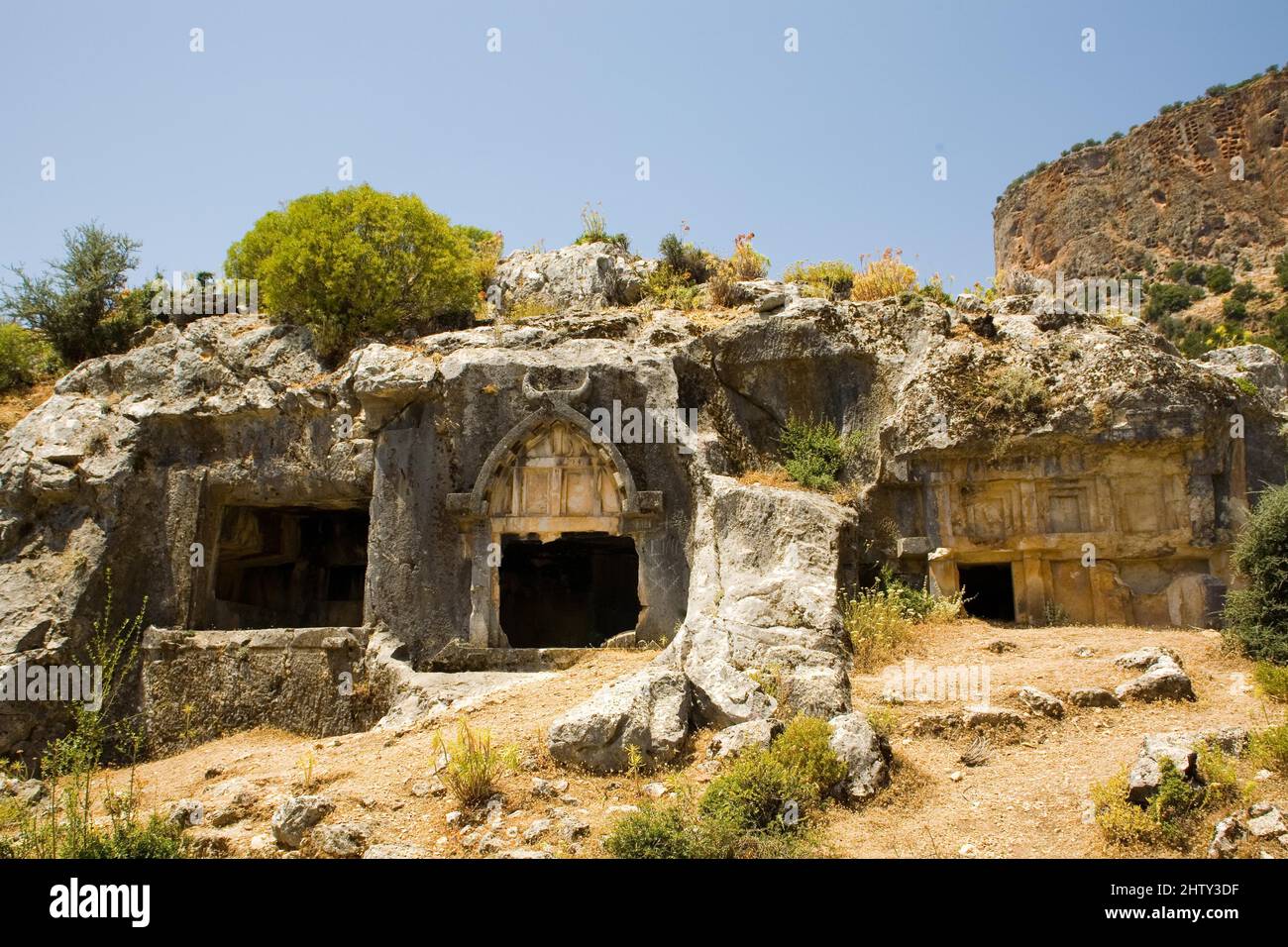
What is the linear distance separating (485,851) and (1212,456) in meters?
10.2

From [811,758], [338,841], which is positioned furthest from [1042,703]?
[338,841]

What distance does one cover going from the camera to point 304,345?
14883mm

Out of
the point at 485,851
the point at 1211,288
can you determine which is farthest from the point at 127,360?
the point at 1211,288

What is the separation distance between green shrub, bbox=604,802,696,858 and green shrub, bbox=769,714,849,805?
3.51 ft

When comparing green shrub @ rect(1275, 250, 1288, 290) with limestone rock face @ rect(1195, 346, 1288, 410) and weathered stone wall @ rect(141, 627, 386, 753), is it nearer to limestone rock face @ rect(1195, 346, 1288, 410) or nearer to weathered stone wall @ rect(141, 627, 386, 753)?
limestone rock face @ rect(1195, 346, 1288, 410)

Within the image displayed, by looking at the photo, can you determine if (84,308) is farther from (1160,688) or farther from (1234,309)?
(1234,309)

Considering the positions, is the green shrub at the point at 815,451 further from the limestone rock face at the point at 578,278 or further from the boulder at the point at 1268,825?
the boulder at the point at 1268,825

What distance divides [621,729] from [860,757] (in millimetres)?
1807

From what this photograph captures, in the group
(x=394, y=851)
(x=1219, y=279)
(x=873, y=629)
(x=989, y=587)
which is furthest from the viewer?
(x=1219, y=279)

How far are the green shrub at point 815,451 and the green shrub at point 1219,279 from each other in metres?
27.1

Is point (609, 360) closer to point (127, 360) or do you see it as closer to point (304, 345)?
point (304, 345)

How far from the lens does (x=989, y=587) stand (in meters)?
15.2
